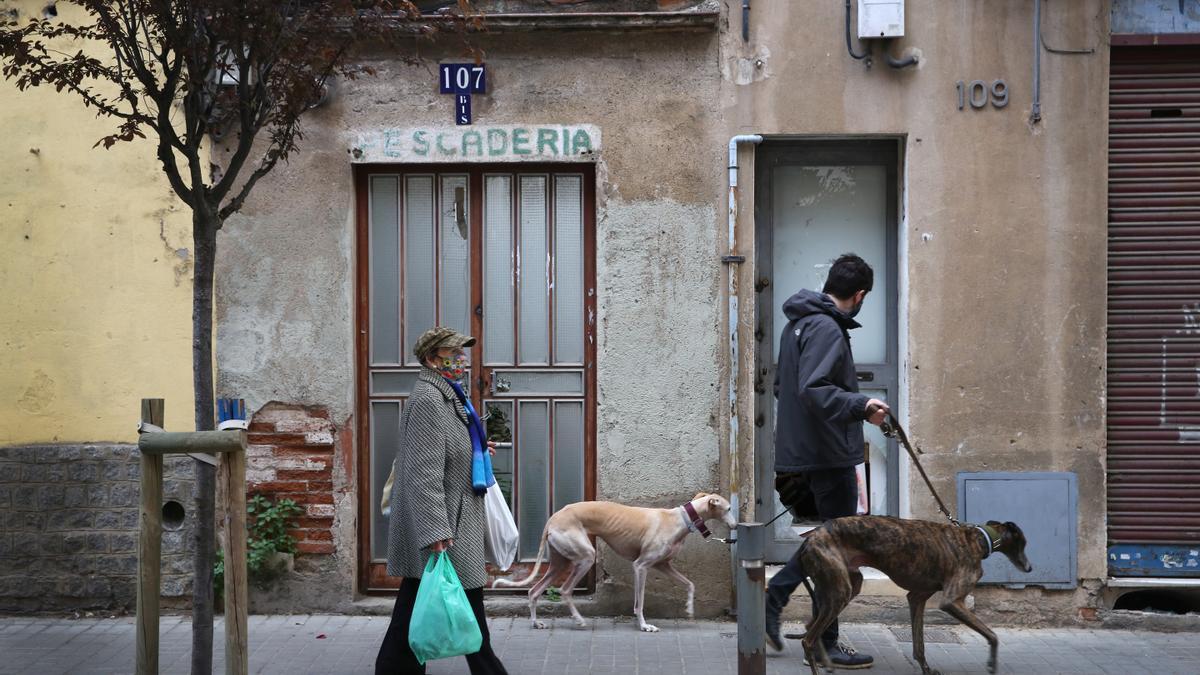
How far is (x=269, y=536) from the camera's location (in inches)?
303

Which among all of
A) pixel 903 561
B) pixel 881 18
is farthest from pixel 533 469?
pixel 881 18

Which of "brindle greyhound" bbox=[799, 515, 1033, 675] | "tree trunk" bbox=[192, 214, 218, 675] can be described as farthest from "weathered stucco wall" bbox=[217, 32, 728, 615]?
"tree trunk" bbox=[192, 214, 218, 675]

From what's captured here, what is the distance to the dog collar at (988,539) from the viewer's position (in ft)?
20.6

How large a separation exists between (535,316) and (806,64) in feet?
7.50

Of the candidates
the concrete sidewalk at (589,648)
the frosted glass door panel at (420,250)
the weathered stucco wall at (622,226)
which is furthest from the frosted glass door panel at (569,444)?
the frosted glass door panel at (420,250)

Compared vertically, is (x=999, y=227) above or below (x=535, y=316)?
above

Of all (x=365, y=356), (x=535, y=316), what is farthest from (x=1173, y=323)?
(x=365, y=356)

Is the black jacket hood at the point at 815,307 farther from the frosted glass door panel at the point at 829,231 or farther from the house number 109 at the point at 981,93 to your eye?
the house number 109 at the point at 981,93

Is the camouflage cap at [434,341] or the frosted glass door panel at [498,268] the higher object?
the frosted glass door panel at [498,268]

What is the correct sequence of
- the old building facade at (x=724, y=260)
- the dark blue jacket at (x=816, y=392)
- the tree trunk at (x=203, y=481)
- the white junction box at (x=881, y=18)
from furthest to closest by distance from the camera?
the old building facade at (x=724, y=260), the white junction box at (x=881, y=18), the dark blue jacket at (x=816, y=392), the tree trunk at (x=203, y=481)

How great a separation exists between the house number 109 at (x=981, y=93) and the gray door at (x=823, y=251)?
0.55 metres

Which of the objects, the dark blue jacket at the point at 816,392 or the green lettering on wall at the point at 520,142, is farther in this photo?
the green lettering on wall at the point at 520,142

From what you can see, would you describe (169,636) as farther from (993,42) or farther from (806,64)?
(993,42)

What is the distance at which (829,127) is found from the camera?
7.61 m
